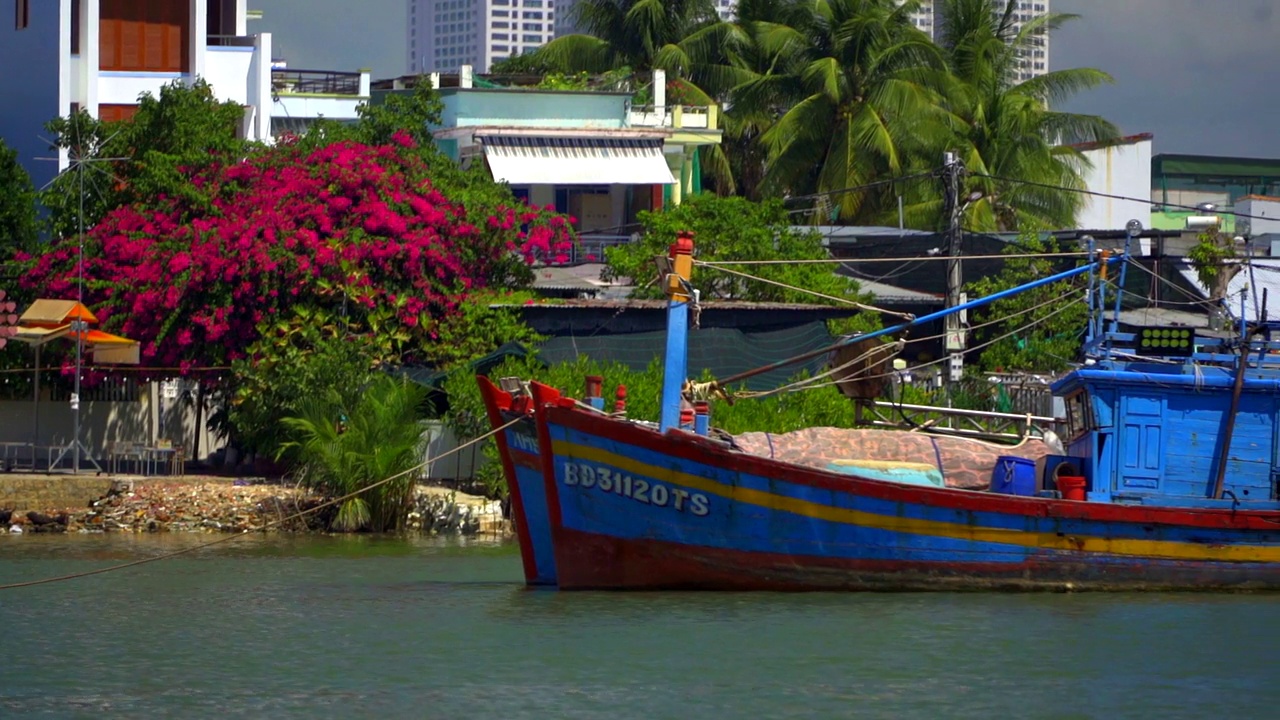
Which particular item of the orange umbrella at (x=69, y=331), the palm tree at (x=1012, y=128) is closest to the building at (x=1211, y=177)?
the palm tree at (x=1012, y=128)

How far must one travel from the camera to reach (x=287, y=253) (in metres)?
25.2

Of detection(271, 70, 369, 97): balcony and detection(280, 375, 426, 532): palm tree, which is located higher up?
detection(271, 70, 369, 97): balcony

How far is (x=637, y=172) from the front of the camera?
122 feet

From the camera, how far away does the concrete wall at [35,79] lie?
3102 cm

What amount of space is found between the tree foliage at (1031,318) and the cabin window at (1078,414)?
10.9 m

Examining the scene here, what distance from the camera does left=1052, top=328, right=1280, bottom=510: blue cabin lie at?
17.3 metres

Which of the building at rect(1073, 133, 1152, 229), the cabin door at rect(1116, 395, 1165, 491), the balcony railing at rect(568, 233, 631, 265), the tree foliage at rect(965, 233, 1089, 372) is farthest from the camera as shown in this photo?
the building at rect(1073, 133, 1152, 229)

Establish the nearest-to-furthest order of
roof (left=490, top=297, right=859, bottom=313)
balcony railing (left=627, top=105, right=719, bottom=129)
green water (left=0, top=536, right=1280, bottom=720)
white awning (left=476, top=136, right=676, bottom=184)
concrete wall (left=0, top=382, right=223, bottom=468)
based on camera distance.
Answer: green water (left=0, top=536, right=1280, bottom=720) → roof (left=490, top=297, right=859, bottom=313) → concrete wall (left=0, top=382, right=223, bottom=468) → white awning (left=476, top=136, right=676, bottom=184) → balcony railing (left=627, top=105, right=719, bottom=129)

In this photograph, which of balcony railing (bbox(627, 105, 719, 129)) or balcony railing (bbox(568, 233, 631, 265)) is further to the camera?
balcony railing (bbox(627, 105, 719, 129))

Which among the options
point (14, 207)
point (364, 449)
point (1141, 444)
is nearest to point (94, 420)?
point (14, 207)

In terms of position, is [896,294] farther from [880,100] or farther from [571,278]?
[880,100]

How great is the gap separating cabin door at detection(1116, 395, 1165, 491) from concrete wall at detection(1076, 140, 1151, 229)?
31.7m

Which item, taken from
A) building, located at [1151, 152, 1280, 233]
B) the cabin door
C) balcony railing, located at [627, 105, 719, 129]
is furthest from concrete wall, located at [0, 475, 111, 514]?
building, located at [1151, 152, 1280, 233]

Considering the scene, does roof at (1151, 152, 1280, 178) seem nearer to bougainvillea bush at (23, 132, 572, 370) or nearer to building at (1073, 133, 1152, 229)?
building at (1073, 133, 1152, 229)
